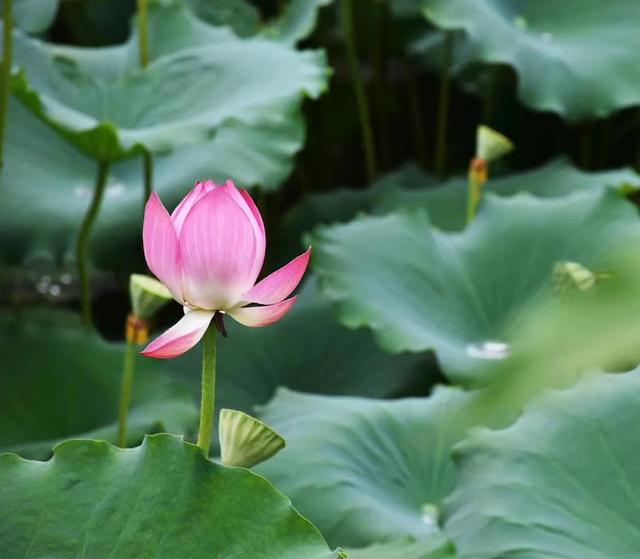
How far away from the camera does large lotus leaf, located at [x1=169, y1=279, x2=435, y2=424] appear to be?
6.13 ft

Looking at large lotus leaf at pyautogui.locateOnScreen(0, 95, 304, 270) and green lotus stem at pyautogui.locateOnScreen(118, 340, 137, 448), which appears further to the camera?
large lotus leaf at pyautogui.locateOnScreen(0, 95, 304, 270)

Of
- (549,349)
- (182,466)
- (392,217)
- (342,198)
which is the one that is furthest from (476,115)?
(182,466)

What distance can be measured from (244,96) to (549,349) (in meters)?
0.68

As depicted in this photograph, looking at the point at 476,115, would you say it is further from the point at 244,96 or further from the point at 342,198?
the point at 244,96

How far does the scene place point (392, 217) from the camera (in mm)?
1888

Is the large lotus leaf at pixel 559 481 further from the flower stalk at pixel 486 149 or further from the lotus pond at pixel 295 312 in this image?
the flower stalk at pixel 486 149

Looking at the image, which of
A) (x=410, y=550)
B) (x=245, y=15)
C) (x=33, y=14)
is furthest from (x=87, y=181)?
(x=410, y=550)

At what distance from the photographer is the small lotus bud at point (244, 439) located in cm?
75

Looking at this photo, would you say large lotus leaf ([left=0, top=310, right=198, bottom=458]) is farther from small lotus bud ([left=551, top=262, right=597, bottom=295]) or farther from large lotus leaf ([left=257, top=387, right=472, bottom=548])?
small lotus bud ([left=551, top=262, right=597, bottom=295])

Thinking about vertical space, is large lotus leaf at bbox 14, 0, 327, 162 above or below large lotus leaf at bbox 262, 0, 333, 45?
above

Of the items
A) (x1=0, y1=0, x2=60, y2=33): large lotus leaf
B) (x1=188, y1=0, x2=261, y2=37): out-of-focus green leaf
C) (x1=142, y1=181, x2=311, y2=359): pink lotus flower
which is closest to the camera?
(x1=142, y1=181, x2=311, y2=359): pink lotus flower

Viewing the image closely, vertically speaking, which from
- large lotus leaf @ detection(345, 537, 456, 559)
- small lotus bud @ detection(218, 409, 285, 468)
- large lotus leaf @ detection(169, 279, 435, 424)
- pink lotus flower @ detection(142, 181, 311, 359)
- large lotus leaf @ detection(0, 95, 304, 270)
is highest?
pink lotus flower @ detection(142, 181, 311, 359)

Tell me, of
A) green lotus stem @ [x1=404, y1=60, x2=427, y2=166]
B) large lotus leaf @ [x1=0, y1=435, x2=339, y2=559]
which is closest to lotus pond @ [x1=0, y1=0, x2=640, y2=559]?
large lotus leaf @ [x1=0, y1=435, x2=339, y2=559]

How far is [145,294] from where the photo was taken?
1.05 m
